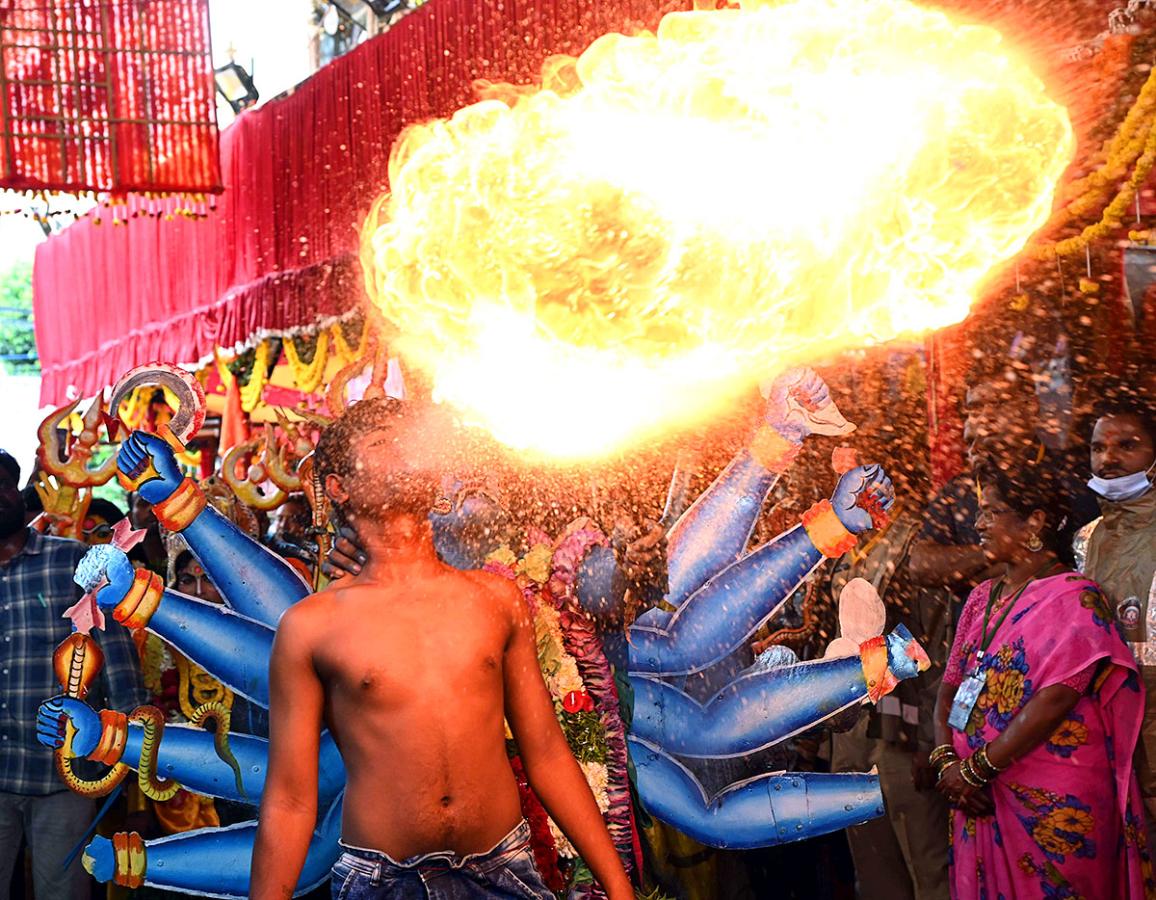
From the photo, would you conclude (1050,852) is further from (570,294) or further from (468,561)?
(570,294)

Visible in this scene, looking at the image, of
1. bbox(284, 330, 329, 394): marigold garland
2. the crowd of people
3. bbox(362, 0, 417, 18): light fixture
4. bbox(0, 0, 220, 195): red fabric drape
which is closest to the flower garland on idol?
the crowd of people

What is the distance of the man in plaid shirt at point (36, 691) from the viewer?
4.57 metres

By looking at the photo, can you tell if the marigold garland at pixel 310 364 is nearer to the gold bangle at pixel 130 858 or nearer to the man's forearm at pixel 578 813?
the gold bangle at pixel 130 858

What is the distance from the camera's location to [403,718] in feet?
8.66

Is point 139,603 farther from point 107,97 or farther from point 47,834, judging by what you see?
point 107,97

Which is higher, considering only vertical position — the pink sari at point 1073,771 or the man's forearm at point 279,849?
the man's forearm at point 279,849

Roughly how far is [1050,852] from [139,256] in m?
7.55

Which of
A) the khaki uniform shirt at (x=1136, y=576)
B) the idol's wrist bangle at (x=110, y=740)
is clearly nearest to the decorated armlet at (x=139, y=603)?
the idol's wrist bangle at (x=110, y=740)

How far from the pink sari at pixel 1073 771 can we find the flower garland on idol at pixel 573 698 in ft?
3.52

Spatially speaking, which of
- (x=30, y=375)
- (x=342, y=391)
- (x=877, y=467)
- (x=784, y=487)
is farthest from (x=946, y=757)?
(x=30, y=375)

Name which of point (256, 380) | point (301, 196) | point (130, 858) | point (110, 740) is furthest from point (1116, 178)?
point (256, 380)

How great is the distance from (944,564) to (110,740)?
2.70 m

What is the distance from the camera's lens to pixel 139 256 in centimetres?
924

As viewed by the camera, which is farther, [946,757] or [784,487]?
[784,487]
